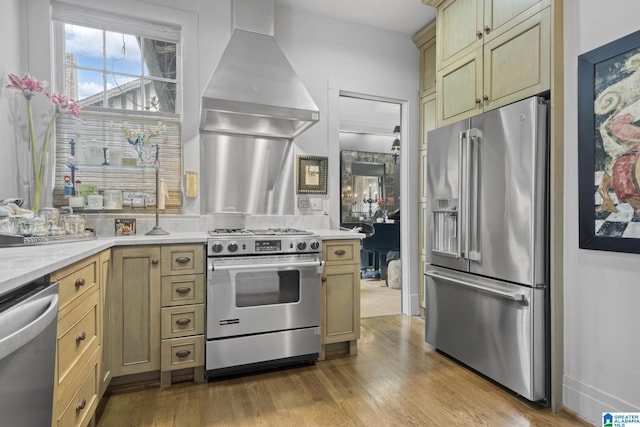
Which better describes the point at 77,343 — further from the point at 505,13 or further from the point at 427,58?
the point at 427,58

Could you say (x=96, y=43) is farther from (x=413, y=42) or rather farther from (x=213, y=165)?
(x=413, y=42)

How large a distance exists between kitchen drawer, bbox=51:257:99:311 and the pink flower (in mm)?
1299

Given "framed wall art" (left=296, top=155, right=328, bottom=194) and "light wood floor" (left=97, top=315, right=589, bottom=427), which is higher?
"framed wall art" (left=296, top=155, right=328, bottom=194)

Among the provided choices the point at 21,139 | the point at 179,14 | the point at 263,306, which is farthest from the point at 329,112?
the point at 21,139

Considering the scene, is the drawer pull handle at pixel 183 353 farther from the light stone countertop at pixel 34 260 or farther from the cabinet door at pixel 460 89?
the cabinet door at pixel 460 89

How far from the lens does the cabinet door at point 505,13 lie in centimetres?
204

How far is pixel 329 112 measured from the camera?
3.30m

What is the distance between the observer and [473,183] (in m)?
2.31

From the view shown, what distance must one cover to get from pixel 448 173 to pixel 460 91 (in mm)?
635

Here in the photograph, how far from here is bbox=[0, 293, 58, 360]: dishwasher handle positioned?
30.7 inches

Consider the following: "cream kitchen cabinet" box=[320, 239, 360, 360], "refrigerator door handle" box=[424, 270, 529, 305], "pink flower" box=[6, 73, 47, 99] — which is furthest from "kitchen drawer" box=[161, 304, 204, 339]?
"refrigerator door handle" box=[424, 270, 529, 305]

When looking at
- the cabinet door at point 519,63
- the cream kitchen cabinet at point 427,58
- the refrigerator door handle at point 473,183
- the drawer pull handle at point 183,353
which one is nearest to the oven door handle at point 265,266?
the drawer pull handle at point 183,353

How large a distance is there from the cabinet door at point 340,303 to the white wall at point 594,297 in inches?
52.6

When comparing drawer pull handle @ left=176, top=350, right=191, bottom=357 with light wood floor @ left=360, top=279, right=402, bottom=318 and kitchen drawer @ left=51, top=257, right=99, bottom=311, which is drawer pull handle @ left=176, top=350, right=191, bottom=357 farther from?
light wood floor @ left=360, top=279, right=402, bottom=318
